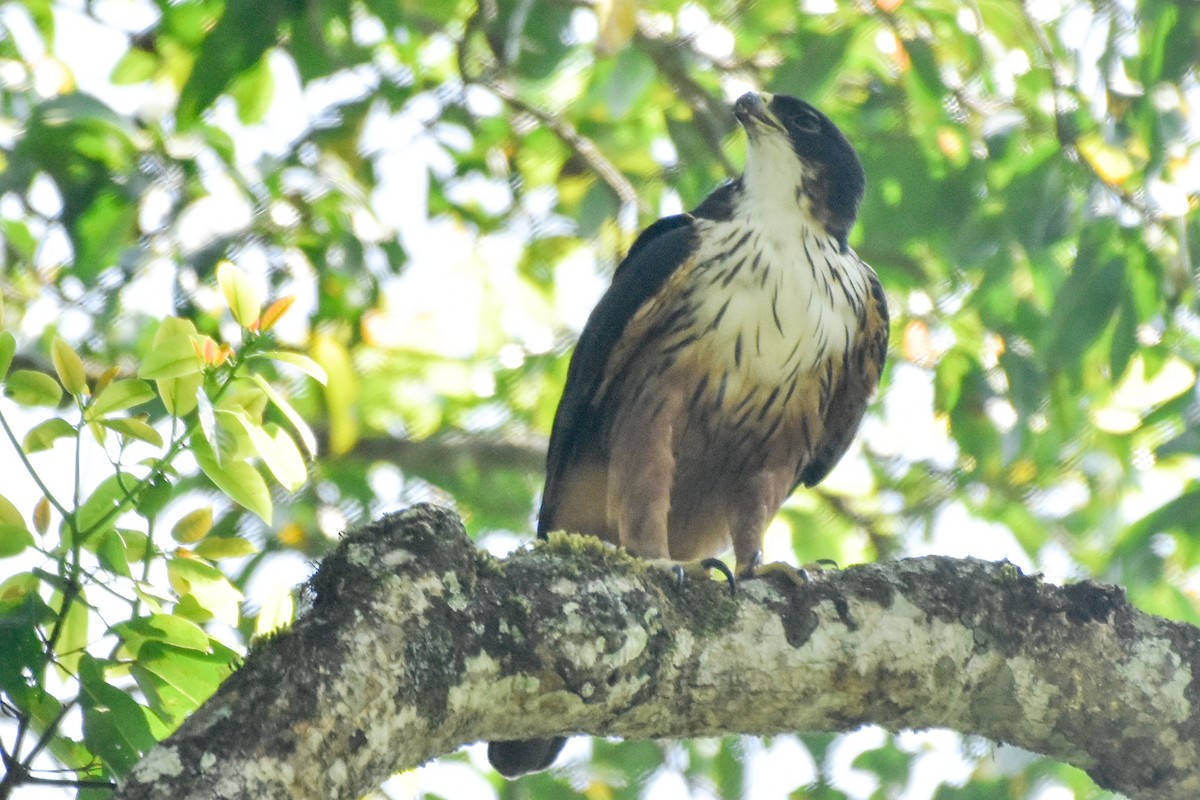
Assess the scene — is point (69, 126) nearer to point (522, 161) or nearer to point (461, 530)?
point (522, 161)

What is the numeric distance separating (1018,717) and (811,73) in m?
2.26

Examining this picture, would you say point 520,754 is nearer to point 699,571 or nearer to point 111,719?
point 699,571

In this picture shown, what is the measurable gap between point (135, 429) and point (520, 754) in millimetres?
1526

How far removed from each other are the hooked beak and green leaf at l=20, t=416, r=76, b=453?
2.57m

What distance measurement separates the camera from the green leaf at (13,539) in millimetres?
2145

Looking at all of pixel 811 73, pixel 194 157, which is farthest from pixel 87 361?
pixel 811 73

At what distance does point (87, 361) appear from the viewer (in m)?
4.71

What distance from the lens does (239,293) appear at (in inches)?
90.3

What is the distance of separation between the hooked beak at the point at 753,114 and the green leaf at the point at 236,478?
7.96 feet

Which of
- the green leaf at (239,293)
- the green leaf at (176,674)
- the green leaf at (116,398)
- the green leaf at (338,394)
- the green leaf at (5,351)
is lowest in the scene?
the green leaf at (176,674)

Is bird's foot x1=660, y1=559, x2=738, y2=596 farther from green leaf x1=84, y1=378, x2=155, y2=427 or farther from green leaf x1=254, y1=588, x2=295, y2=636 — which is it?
green leaf x1=84, y1=378, x2=155, y2=427

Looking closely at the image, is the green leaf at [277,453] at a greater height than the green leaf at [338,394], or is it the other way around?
the green leaf at [338,394]

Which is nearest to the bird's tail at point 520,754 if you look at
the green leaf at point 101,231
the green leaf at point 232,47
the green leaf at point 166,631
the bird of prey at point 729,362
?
the bird of prey at point 729,362

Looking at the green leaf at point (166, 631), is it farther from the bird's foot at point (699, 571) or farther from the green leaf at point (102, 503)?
the bird's foot at point (699, 571)
